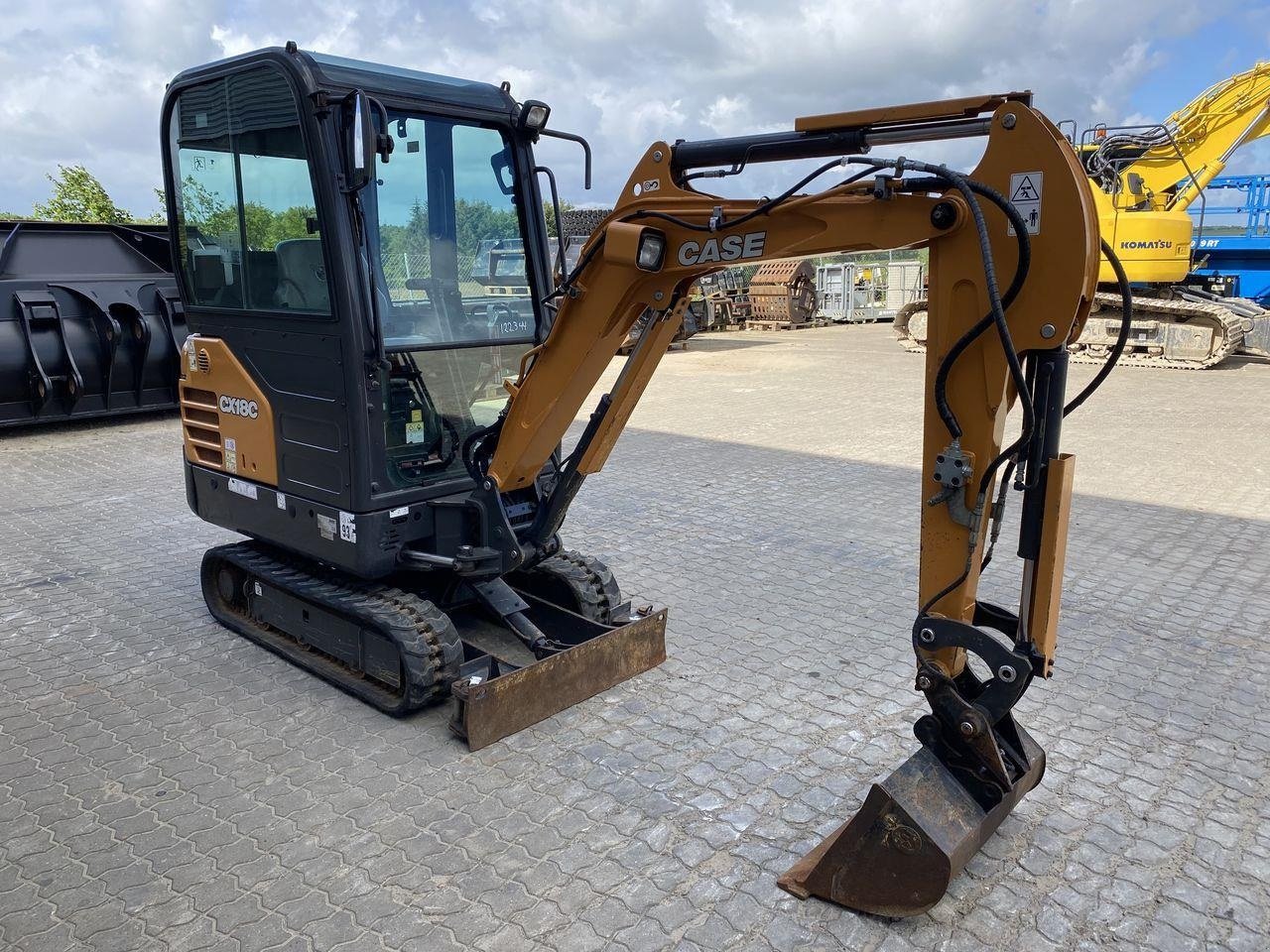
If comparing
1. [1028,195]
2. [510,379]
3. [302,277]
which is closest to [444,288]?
[510,379]

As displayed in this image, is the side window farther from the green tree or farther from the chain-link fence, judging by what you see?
the green tree

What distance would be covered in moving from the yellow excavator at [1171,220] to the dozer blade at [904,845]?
14561 millimetres

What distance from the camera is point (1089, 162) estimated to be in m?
16.7

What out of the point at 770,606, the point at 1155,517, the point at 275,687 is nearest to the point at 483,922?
the point at 275,687

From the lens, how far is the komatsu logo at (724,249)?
3371 millimetres

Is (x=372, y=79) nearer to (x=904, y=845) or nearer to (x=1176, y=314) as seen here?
(x=904, y=845)

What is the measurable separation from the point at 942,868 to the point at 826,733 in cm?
127

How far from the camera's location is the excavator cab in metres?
4.16

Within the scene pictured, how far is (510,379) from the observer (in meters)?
4.65

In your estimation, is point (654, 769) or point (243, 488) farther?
point (243, 488)

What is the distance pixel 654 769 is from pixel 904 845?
3.93 ft

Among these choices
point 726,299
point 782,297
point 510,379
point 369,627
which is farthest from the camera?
point 782,297

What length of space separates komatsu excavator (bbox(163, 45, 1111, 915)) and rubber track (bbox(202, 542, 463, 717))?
16mm

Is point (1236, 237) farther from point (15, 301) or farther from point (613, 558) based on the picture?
point (15, 301)
